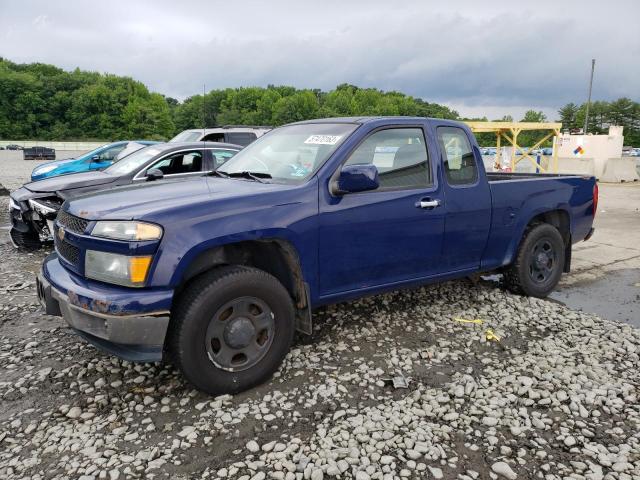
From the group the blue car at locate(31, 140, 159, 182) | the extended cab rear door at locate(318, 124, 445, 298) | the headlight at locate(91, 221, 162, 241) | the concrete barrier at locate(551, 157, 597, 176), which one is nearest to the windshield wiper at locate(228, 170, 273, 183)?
the extended cab rear door at locate(318, 124, 445, 298)

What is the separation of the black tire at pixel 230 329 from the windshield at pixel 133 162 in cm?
498

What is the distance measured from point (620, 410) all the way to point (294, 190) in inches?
102

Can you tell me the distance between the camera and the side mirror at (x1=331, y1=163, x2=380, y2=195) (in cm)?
353

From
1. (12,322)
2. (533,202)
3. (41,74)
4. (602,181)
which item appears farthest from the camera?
(41,74)

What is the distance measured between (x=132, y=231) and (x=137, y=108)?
339ft

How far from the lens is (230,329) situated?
327 centimetres

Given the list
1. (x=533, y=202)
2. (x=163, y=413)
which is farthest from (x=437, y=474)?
(x=533, y=202)

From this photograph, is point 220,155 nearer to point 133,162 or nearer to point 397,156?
point 133,162

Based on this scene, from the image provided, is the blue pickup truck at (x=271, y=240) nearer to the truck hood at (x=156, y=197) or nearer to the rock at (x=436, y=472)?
the truck hood at (x=156, y=197)

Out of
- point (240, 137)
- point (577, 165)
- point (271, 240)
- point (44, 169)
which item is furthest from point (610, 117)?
point (271, 240)

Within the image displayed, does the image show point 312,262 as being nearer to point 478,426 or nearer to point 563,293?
point 478,426

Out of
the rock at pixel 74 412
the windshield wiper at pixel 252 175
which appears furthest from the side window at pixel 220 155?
the rock at pixel 74 412

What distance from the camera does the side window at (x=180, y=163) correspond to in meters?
7.63

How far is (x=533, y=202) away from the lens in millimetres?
5133
